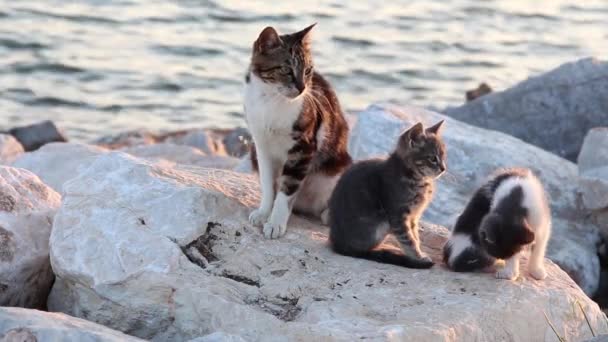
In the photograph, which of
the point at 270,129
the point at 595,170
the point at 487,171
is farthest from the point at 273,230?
the point at 595,170

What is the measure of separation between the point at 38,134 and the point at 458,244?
7726 mm

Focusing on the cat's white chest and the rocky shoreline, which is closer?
the rocky shoreline

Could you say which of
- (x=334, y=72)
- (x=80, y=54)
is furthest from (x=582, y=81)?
(x=80, y=54)

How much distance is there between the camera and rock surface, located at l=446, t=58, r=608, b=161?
11078mm

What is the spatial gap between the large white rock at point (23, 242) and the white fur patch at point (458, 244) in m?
2.28

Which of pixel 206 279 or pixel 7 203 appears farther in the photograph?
pixel 7 203

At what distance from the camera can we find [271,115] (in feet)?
21.9

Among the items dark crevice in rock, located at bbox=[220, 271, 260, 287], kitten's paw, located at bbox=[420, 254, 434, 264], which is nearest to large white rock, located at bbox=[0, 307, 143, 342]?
dark crevice in rock, located at bbox=[220, 271, 260, 287]

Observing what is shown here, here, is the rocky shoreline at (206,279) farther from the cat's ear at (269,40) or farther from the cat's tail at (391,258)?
the cat's ear at (269,40)

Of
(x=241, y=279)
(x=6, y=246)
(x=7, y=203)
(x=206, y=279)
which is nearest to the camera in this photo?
(x=206, y=279)

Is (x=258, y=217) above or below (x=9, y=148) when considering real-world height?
above

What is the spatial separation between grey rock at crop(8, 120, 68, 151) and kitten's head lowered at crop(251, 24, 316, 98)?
662 centimetres

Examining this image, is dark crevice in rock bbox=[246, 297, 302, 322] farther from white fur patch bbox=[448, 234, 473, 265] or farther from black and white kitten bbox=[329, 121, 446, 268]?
white fur patch bbox=[448, 234, 473, 265]

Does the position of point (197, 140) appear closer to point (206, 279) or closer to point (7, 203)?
point (7, 203)
